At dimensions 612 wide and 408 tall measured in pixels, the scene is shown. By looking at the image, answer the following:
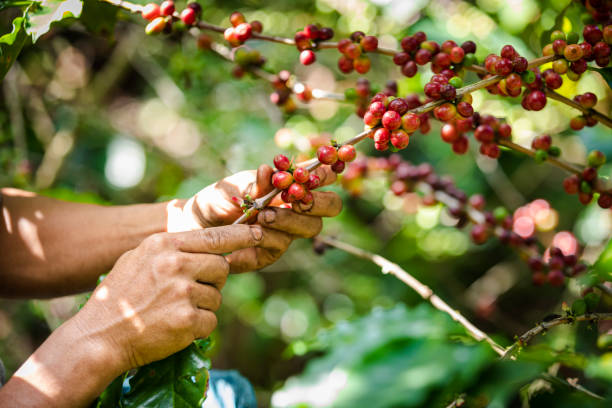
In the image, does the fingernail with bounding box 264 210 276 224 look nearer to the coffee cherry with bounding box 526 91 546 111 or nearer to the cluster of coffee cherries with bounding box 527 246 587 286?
the coffee cherry with bounding box 526 91 546 111

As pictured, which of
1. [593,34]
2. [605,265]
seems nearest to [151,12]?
[593,34]

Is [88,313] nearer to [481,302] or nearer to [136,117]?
Answer: [481,302]

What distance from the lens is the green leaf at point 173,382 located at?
0.90m

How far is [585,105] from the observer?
95 centimetres

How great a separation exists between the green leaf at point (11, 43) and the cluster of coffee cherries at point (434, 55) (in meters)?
0.81

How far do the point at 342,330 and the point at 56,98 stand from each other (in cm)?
265

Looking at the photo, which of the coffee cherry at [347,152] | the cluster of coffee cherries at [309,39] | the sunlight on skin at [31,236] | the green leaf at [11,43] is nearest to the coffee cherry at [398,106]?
the coffee cherry at [347,152]

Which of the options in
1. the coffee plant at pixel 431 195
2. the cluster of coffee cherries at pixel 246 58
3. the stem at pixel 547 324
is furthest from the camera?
the cluster of coffee cherries at pixel 246 58

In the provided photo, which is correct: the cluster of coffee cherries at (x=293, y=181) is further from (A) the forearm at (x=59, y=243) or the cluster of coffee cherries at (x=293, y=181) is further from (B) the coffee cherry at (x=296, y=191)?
(A) the forearm at (x=59, y=243)

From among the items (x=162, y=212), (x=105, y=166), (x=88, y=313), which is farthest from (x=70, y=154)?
(x=88, y=313)

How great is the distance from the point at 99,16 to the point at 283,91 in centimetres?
54

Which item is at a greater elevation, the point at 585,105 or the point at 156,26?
the point at 156,26

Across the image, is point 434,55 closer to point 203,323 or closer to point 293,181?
point 293,181

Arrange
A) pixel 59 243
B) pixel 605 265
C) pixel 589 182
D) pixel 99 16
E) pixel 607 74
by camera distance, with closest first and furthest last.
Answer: pixel 605 265 < pixel 607 74 < pixel 589 182 < pixel 99 16 < pixel 59 243
